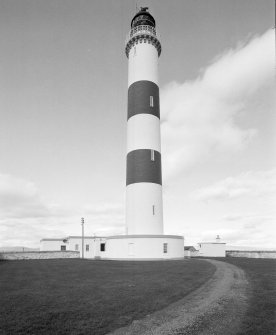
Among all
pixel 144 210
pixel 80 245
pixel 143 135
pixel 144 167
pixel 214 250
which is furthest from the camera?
pixel 80 245

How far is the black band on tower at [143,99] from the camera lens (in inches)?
1334

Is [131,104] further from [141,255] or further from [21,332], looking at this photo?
[21,332]

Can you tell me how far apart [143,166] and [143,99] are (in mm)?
7945

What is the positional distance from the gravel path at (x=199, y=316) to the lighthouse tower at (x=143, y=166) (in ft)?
60.4

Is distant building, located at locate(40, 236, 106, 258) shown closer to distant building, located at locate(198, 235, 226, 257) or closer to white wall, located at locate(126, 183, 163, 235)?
distant building, located at locate(198, 235, 226, 257)

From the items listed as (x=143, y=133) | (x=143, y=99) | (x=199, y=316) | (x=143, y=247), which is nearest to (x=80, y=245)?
(x=143, y=247)

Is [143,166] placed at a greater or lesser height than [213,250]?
greater

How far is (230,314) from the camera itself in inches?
350

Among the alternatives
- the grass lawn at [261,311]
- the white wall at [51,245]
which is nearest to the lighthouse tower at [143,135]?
the grass lawn at [261,311]

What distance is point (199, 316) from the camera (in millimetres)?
8656

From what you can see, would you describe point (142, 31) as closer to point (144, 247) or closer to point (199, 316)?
point (144, 247)

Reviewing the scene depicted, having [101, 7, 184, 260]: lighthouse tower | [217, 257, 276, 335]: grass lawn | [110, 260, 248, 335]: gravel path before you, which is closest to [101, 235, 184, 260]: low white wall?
[101, 7, 184, 260]: lighthouse tower

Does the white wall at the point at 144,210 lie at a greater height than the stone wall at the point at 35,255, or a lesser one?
greater

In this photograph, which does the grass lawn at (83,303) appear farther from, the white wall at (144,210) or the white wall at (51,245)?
the white wall at (51,245)
